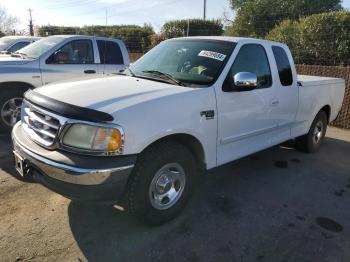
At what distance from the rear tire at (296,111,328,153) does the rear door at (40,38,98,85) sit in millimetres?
4154

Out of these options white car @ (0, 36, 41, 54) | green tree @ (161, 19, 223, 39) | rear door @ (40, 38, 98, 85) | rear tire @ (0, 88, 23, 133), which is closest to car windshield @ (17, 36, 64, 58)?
rear door @ (40, 38, 98, 85)

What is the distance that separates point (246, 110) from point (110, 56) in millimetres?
4477

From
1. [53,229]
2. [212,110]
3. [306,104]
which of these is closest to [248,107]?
[212,110]

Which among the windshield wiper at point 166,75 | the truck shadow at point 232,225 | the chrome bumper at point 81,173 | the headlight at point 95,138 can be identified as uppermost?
the windshield wiper at point 166,75

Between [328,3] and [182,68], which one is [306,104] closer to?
[182,68]

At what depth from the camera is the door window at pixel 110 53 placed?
7.75m

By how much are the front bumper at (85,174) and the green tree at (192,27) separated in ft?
54.6

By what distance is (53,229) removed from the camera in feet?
11.5

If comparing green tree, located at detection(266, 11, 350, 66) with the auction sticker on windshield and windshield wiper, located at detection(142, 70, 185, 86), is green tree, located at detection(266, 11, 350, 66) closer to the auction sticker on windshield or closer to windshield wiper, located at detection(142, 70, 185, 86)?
the auction sticker on windshield

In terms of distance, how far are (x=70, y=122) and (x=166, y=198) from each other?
1.25 metres

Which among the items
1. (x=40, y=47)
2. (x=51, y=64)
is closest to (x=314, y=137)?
(x=51, y=64)

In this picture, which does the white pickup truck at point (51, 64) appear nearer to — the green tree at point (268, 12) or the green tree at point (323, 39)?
the green tree at point (323, 39)

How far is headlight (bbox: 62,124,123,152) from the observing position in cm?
297

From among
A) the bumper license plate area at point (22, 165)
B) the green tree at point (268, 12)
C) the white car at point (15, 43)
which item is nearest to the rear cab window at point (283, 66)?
the bumper license plate area at point (22, 165)
